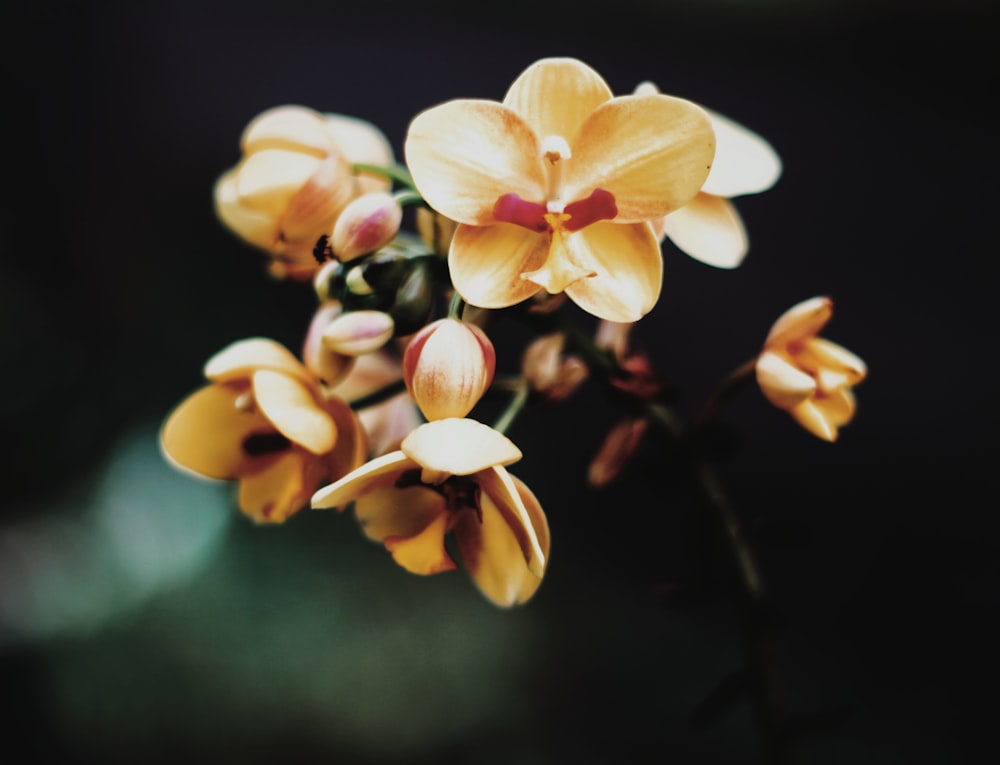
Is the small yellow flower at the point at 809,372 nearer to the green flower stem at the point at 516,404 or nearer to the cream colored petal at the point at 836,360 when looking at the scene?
the cream colored petal at the point at 836,360

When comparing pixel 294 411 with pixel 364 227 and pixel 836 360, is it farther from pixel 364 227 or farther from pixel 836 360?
pixel 836 360

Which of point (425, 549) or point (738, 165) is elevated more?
point (738, 165)

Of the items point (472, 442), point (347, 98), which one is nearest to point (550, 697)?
point (472, 442)

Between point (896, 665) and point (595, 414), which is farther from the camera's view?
point (595, 414)

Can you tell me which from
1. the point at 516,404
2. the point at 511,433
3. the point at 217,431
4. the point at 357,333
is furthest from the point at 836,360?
the point at 511,433

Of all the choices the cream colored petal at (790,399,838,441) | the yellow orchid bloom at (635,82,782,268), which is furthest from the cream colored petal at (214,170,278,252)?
the cream colored petal at (790,399,838,441)

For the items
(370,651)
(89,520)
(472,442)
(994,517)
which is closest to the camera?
(472,442)

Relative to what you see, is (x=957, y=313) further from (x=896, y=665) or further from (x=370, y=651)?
(x=370, y=651)
